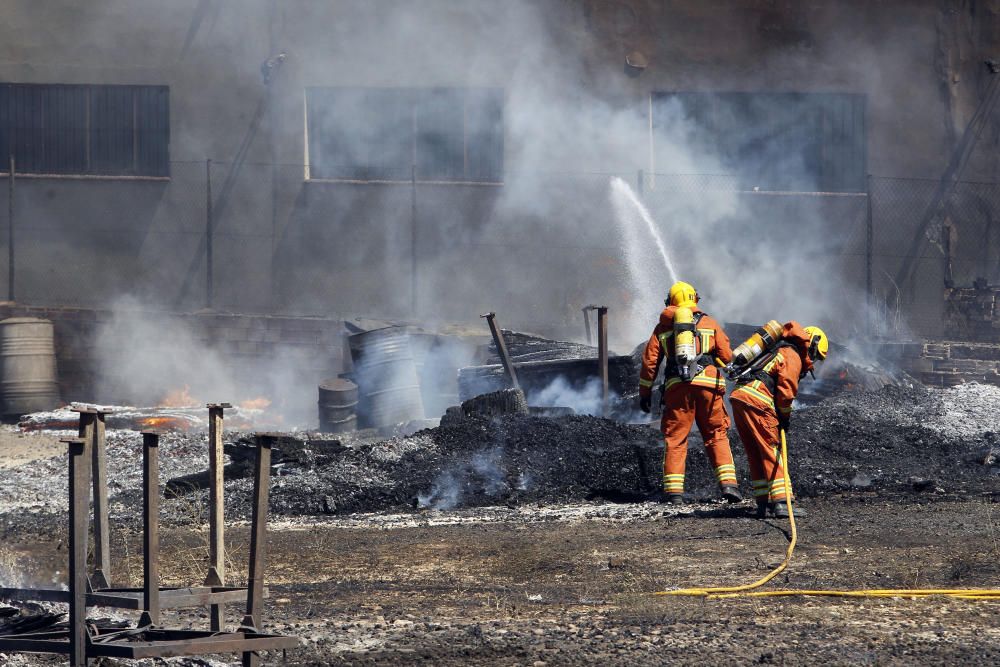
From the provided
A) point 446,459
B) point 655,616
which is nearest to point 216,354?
point 446,459

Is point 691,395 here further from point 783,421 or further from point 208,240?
point 208,240

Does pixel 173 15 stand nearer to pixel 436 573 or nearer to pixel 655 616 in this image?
pixel 436 573

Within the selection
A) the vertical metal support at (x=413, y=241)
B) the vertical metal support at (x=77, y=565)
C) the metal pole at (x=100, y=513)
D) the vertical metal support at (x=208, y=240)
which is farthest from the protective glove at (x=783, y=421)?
the vertical metal support at (x=208, y=240)

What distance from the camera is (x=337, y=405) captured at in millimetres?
12391

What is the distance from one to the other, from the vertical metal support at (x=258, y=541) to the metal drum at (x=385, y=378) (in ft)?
26.7

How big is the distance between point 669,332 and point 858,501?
183 cm

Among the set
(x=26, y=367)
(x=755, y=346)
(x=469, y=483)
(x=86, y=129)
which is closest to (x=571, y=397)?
(x=469, y=483)

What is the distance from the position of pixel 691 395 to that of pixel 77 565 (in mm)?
4793

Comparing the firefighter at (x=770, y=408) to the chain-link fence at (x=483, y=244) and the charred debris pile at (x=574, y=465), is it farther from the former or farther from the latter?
the chain-link fence at (x=483, y=244)

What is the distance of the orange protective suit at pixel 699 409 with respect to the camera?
777 cm

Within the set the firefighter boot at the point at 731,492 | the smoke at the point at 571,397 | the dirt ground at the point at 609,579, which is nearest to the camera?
the dirt ground at the point at 609,579

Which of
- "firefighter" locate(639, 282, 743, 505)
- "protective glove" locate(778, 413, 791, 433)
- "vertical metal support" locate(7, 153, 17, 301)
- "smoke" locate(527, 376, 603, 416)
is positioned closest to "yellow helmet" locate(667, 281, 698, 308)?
"firefighter" locate(639, 282, 743, 505)

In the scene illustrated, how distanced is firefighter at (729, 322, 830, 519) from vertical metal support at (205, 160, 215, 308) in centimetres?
1027

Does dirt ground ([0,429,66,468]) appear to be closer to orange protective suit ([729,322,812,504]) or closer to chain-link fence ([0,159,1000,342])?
chain-link fence ([0,159,1000,342])
